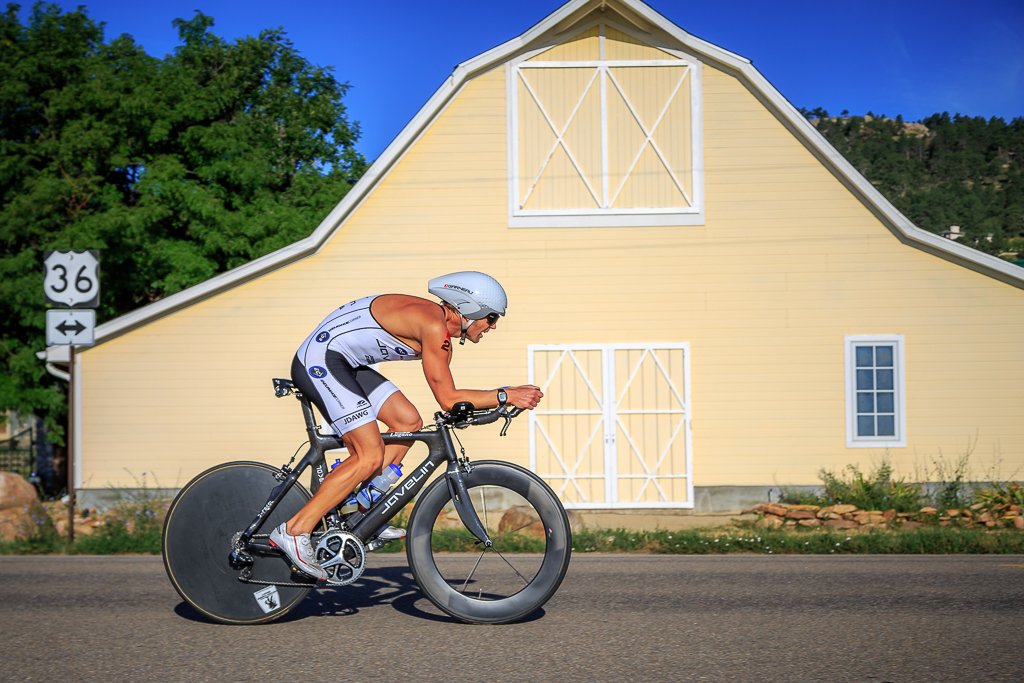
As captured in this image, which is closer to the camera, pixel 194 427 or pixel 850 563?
pixel 850 563

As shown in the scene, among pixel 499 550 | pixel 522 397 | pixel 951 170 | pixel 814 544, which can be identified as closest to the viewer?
pixel 522 397

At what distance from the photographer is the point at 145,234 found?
2159 centimetres

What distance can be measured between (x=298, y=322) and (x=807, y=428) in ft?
24.8

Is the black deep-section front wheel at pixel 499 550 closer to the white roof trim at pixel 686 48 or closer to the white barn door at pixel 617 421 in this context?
the white barn door at pixel 617 421

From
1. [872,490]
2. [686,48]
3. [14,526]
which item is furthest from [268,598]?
[686,48]

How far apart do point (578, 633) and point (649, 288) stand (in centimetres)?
1052

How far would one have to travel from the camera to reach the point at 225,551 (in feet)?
19.3

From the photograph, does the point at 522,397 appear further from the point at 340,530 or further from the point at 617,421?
the point at 617,421

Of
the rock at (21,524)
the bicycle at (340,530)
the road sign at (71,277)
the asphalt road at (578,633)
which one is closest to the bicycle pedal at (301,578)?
the bicycle at (340,530)

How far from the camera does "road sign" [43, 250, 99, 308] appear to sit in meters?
11.3

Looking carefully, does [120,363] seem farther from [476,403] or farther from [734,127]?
[476,403]

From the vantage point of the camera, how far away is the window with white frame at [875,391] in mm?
15711

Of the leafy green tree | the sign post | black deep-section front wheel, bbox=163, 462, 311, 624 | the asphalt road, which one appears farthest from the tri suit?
the leafy green tree

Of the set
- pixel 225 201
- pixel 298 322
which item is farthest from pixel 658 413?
pixel 225 201
